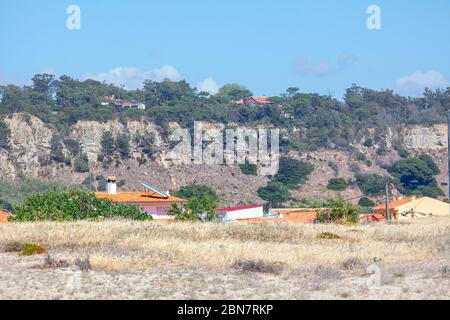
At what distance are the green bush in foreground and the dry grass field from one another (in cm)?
783

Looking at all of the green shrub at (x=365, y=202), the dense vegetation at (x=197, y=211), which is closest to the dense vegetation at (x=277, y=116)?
the green shrub at (x=365, y=202)

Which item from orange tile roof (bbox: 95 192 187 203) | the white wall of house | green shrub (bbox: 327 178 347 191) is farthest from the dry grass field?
green shrub (bbox: 327 178 347 191)

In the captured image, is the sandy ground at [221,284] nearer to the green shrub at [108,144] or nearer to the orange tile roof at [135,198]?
the orange tile roof at [135,198]

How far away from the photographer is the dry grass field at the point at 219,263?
50.3 ft

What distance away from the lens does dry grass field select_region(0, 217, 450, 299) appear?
15.3m

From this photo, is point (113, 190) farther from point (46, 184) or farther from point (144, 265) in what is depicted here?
point (144, 265)

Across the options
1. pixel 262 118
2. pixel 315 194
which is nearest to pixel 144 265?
pixel 315 194

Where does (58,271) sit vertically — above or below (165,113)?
below

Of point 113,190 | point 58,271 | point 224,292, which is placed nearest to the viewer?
point 224,292

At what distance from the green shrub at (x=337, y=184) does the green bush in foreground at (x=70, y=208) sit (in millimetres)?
65506

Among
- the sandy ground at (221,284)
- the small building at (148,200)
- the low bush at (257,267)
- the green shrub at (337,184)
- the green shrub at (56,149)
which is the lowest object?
the sandy ground at (221,284)

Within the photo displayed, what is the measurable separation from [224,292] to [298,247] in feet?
29.5

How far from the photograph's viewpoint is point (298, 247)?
78.8 feet

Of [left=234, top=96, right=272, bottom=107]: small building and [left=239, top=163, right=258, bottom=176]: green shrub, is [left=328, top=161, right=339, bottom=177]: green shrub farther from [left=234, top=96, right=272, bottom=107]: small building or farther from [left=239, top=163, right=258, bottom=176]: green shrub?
[left=234, top=96, right=272, bottom=107]: small building
